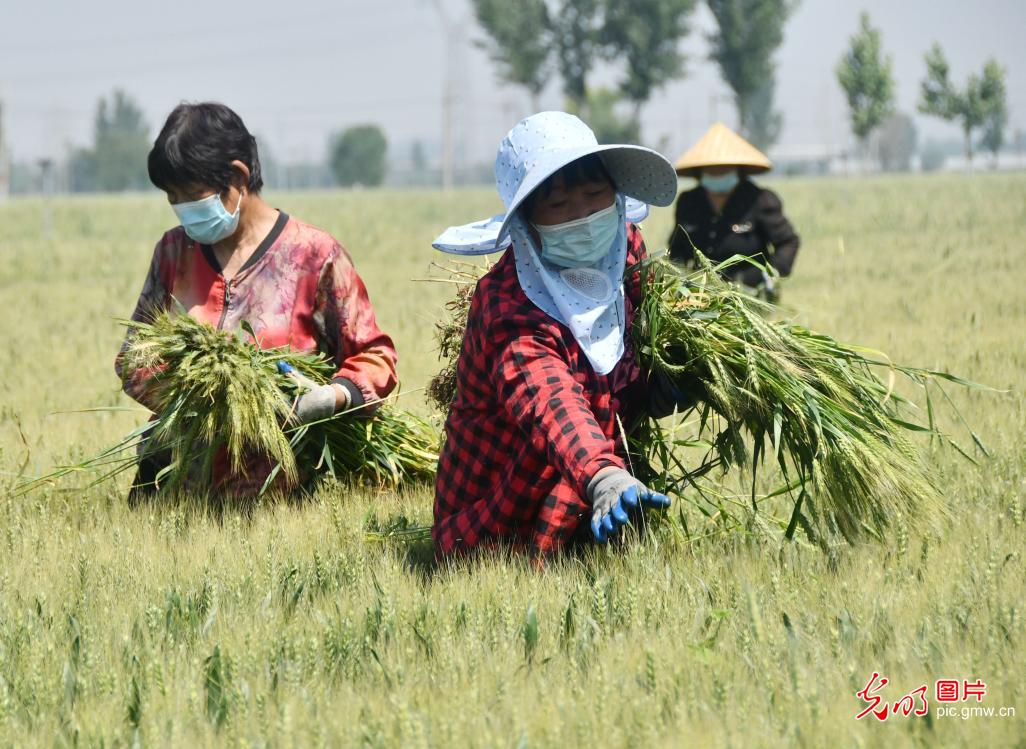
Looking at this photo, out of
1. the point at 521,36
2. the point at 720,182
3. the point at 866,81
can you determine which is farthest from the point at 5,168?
the point at 720,182

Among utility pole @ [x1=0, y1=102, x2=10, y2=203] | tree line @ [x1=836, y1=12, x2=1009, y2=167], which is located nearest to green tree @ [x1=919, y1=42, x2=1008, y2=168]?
tree line @ [x1=836, y1=12, x2=1009, y2=167]

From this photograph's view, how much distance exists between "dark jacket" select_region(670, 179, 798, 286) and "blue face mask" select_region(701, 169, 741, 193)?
5 cm

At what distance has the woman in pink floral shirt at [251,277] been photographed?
4078 millimetres

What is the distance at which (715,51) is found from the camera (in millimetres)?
60062

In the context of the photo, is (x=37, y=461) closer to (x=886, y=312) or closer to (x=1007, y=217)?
(x=886, y=312)

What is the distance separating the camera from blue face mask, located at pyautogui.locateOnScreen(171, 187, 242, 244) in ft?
13.3

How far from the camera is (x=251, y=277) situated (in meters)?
4.23

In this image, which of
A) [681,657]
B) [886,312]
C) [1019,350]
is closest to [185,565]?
[681,657]

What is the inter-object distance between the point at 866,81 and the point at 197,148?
54.7m

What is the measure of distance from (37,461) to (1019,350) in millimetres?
4728

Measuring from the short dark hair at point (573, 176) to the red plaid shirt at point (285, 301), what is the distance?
3.73 feet

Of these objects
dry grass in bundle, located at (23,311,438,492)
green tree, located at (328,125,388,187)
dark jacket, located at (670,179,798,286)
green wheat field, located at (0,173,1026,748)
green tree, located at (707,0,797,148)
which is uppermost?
green tree, located at (707,0,797,148)

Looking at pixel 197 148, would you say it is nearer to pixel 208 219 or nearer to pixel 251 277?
pixel 208 219

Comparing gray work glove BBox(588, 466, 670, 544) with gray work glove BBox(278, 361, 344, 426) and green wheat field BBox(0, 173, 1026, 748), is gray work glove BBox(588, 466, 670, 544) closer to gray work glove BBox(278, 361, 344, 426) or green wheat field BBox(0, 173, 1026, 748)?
green wheat field BBox(0, 173, 1026, 748)
